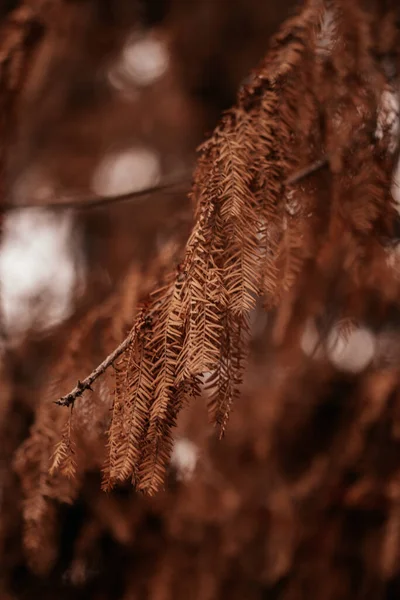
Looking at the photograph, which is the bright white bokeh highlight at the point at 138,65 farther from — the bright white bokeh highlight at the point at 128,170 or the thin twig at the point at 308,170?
the thin twig at the point at 308,170

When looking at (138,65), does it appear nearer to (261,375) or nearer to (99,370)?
(261,375)

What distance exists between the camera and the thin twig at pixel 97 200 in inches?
51.3

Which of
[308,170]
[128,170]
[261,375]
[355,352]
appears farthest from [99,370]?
[128,170]

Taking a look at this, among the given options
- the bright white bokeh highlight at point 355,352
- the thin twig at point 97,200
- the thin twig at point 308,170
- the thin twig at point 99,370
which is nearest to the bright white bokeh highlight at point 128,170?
the bright white bokeh highlight at point 355,352

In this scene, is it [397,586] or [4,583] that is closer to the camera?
[4,583]

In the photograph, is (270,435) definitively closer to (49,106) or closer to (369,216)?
(369,216)

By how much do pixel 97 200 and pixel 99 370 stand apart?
0.83m

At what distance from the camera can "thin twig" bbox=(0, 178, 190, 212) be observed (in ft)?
4.27

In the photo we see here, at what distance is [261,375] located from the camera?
90.5 inches

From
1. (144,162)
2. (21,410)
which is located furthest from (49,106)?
(21,410)

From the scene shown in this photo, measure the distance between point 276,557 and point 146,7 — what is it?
2548 mm

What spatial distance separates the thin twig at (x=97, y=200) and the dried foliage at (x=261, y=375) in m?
0.13

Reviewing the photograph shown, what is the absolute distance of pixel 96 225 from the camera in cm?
284

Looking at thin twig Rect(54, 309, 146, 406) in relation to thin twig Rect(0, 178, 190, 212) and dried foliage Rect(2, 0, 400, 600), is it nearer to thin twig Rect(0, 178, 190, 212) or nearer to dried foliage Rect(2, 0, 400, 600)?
dried foliage Rect(2, 0, 400, 600)
